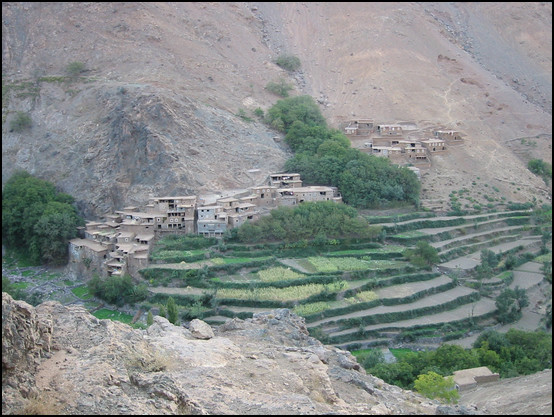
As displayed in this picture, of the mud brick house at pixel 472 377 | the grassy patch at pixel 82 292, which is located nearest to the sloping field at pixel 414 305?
the mud brick house at pixel 472 377

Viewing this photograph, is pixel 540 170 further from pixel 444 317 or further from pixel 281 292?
pixel 281 292

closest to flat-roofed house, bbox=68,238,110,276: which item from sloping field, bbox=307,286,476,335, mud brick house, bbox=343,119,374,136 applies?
sloping field, bbox=307,286,476,335

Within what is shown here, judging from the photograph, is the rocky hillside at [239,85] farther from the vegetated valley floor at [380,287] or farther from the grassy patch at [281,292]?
the grassy patch at [281,292]

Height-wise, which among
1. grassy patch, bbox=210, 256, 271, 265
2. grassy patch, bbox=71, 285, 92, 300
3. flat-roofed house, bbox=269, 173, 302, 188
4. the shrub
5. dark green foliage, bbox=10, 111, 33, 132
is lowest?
grassy patch, bbox=71, 285, 92, 300

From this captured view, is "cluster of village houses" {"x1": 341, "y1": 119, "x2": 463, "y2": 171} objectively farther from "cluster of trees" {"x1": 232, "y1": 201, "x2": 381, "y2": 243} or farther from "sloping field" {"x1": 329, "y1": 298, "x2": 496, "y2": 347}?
"sloping field" {"x1": 329, "y1": 298, "x2": 496, "y2": 347}

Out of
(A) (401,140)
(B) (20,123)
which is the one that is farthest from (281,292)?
(B) (20,123)
